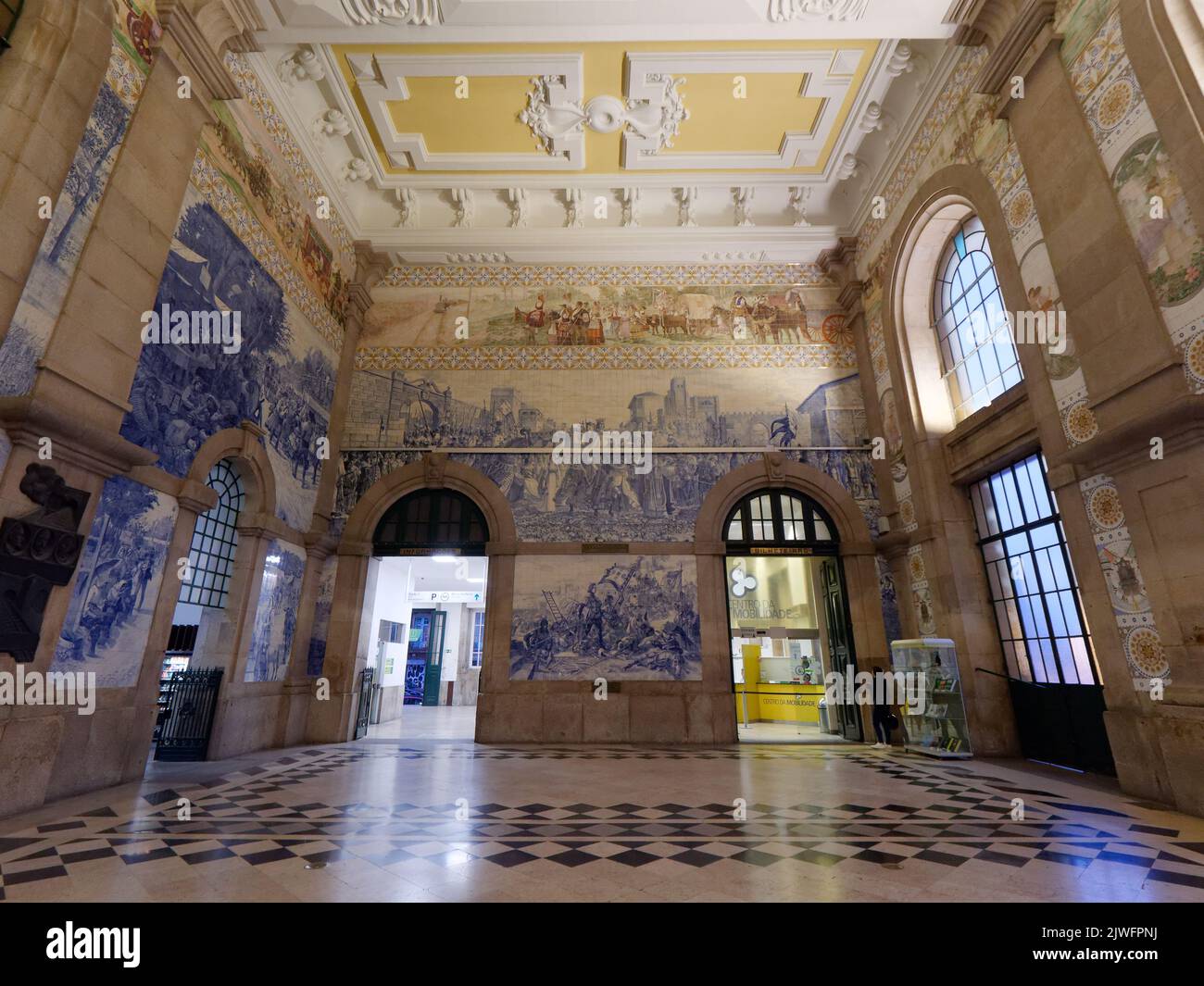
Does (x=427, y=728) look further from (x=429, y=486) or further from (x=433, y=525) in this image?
(x=429, y=486)

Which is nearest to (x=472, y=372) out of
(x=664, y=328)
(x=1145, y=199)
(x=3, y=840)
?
(x=664, y=328)

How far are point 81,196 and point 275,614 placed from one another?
19.1 feet

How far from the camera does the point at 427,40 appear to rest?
8.43 metres

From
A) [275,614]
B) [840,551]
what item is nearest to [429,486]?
[275,614]

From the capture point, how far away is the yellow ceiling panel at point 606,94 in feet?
29.3

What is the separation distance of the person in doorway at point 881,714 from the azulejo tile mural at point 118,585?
10.2m

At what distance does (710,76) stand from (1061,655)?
10005mm

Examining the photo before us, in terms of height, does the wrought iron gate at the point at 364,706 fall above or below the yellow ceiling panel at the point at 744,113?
below

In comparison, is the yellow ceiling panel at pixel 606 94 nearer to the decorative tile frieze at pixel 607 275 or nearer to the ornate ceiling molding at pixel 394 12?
the ornate ceiling molding at pixel 394 12

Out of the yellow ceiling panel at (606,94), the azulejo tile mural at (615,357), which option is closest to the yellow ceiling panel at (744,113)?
the yellow ceiling panel at (606,94)

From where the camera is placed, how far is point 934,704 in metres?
8.00

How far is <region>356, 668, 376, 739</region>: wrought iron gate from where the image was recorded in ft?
32.6

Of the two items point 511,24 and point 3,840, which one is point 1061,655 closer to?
point 3,840

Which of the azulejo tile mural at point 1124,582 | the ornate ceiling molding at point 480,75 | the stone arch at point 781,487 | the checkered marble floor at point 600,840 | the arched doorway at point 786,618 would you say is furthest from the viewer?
the arched doorway at point 786,618
